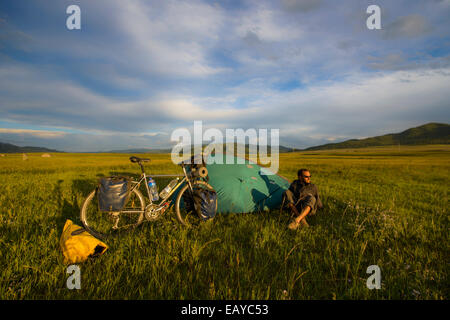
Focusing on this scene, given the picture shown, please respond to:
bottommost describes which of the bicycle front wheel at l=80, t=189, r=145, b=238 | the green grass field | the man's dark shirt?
the green grass field

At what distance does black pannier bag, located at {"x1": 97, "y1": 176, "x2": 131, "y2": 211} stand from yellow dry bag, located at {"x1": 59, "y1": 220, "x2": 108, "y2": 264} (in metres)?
0.84

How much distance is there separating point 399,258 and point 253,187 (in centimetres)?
387

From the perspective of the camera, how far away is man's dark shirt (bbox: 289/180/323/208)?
19.1ft

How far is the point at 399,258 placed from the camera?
3.68 m

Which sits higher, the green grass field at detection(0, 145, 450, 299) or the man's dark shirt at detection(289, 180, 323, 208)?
the man's dark shirt at detection(289, 180, 323, 208)

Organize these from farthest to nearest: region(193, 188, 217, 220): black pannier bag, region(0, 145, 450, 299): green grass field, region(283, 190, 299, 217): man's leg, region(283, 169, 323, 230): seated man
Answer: region(283, 190, 299, 217): man's leg
region(283, 169, 323, 230): seated man
region(193, 188, 217, 220): black pannier bag
region(0, 145, 450, 299): green grass field

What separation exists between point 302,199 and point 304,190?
396mm

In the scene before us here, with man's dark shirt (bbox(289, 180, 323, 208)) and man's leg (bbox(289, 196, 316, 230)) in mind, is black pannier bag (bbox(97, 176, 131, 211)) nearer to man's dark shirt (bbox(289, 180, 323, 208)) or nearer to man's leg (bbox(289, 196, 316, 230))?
man's leg (bbox(289, 196, 316, 230))

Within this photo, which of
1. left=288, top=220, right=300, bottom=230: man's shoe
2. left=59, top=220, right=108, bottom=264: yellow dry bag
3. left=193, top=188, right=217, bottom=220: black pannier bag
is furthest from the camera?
left=193, top=188, right=217, bottom=220: black pannier bag

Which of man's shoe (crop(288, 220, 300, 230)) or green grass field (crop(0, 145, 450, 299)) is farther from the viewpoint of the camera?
man's shoe (crop(288, 220, 300, 230))

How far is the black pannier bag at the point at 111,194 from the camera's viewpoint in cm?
443

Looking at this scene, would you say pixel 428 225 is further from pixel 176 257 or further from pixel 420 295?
pixel 176 257

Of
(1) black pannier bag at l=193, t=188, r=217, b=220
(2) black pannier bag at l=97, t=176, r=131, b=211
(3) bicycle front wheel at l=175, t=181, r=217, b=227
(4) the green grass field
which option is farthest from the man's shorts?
(2) black pannier bag at l=97, t=176, r=131, b=211
